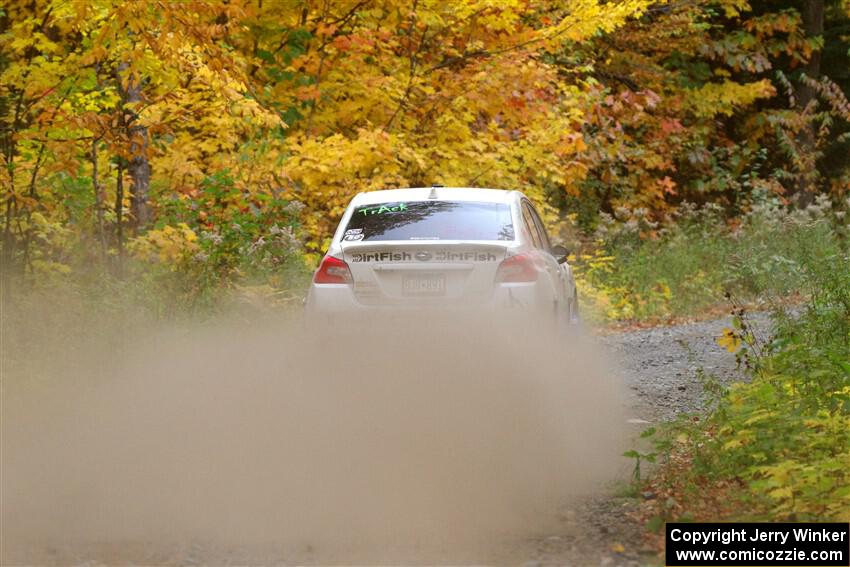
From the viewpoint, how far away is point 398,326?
9031 millimetres

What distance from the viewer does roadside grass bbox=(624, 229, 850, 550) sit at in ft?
20.3

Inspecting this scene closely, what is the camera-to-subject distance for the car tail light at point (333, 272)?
30.5ft

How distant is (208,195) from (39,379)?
4.90 m

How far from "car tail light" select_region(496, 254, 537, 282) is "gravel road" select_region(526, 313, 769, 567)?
1305mm

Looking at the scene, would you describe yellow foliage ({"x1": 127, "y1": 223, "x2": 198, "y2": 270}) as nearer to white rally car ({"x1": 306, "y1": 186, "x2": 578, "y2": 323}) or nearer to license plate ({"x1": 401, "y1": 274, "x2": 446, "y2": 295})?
white rally car ({"x1": 306, "y1": 186, "x2": 578, "y2": 323})

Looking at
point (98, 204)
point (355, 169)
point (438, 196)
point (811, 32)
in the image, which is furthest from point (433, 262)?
point (811, 32)

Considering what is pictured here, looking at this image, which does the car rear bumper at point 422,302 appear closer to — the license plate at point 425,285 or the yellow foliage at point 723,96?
the license plate at point 425,285

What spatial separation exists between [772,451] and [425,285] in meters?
3.13

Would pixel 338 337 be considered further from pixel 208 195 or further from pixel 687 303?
pixel 687 303

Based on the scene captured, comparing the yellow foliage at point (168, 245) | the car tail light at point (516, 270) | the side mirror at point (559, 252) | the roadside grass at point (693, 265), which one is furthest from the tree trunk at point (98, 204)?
the roadside grass at point (693, 265)

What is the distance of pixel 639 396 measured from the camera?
10961mm

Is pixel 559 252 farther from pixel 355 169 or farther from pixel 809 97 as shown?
pixel 809 97

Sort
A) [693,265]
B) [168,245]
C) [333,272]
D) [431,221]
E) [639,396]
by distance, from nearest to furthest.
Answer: [333,272]
[431,221]
[639,396]
[168,245]
[693,265]

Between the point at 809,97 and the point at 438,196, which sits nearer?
the point at 438,196
